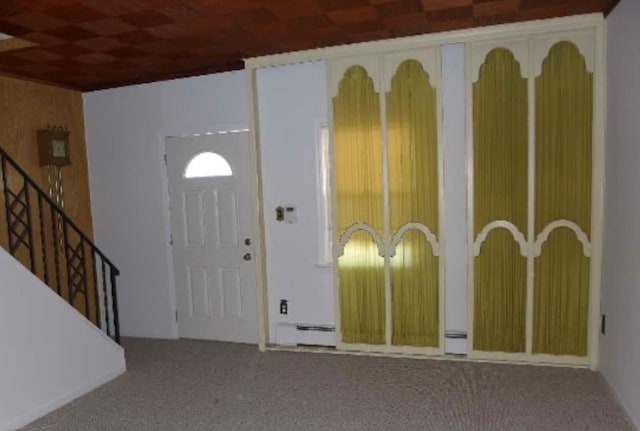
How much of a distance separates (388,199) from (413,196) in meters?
0.21

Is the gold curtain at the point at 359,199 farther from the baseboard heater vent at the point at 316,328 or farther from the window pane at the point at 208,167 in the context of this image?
the window pane at the point at 208,167

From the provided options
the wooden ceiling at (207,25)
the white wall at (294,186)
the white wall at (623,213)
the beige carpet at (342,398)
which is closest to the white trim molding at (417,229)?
the white wall at (294,186)

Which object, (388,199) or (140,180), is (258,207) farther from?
(140,180)

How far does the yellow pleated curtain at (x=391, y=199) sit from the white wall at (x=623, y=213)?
3.98ft

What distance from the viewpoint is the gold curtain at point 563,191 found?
3.46 metres

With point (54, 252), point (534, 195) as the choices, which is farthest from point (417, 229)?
point (54, 252)

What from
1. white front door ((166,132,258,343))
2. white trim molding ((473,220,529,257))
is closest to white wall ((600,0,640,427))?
white trim molding ((473,220,529,257))

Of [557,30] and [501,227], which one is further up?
[557,30]

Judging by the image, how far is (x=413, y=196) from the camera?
12.7 feet

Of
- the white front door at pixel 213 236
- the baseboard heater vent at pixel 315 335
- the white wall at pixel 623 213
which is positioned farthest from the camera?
the white front door at pixel 213 236

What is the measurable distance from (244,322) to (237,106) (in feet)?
6.89

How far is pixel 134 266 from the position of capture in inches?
196

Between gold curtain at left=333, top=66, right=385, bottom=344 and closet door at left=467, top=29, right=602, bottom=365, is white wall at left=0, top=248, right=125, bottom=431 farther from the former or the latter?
closet door at left=467, top=29, right=602, bottom=365

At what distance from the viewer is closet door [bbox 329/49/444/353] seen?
380cm
